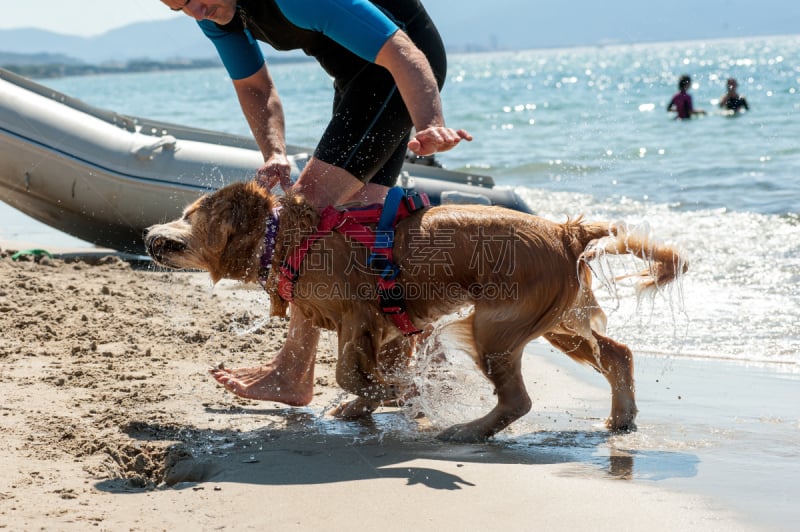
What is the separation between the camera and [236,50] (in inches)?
181

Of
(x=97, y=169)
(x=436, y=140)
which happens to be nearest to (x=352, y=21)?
(x=436, y=140)

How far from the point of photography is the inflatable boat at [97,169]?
326 inches

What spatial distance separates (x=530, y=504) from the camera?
3186 mm

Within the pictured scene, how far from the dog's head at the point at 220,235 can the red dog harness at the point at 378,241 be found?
17 centimetres

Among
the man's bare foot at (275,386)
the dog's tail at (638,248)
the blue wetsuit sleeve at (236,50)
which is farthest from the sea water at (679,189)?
the blue wetsuit sleeve at (236,50)

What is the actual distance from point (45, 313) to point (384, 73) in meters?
2.82

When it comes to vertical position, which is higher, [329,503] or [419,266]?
[419,266]

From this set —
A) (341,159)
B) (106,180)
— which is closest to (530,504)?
(341,159)

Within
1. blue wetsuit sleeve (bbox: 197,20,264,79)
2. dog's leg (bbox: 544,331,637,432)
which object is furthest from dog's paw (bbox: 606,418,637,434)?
blue wetsuit sleeve (bbox: 197,20,264,79)

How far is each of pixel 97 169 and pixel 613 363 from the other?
558 cm

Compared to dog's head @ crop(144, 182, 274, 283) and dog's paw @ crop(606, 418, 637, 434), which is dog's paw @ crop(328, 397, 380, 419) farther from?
dog's paw @ crop(606, 418, 637, 434)

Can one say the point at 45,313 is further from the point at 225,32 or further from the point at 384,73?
the point at 384,73

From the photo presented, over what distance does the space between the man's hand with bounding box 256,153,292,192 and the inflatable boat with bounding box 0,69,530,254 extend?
3686mm

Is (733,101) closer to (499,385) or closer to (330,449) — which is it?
(499,385)
